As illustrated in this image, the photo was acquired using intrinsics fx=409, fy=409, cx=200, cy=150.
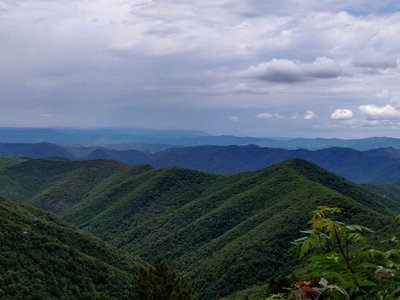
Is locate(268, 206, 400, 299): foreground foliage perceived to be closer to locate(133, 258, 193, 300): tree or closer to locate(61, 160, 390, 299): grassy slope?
locate(133, 258, 193, 300): tree

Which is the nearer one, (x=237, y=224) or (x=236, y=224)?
(x=237, y=224)

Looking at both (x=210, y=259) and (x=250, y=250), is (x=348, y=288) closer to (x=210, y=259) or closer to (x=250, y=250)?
(x=250, y=250)

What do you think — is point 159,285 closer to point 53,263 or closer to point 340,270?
point 340,270

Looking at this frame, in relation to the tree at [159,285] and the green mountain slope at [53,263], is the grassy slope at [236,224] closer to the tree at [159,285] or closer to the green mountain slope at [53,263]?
the green mountain slope at [53,263]

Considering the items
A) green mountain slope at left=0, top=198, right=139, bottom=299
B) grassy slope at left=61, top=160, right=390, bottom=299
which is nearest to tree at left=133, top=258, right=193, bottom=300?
green mountain slope at left=0, top=198, right=139, bottom=299

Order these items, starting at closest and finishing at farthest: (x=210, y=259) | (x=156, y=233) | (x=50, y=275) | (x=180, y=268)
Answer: (x=50, y=275) → (x=210, y=259) → (x=180, y=268) → (x=156, y=233)

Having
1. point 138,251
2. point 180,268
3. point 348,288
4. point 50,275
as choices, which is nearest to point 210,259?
point 180,268

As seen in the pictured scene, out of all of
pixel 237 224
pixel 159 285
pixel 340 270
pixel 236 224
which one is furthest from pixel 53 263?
pixel 340 270

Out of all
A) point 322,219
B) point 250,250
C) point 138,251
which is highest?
point 322,219
